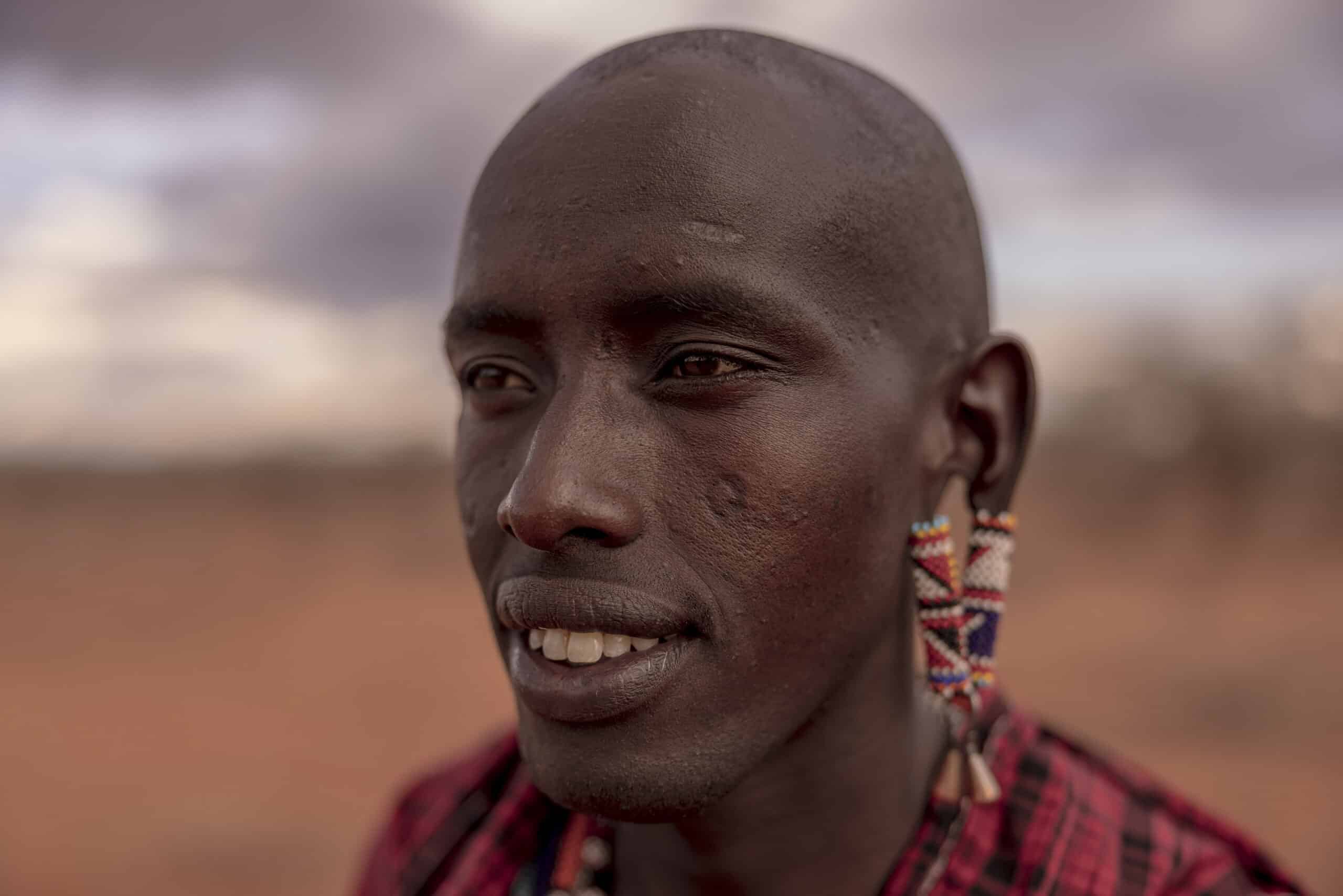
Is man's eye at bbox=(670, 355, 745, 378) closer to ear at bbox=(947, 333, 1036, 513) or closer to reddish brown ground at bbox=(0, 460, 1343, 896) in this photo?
ear at bbox=(947, 333, 1036, 513)

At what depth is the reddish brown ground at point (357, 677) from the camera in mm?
6996

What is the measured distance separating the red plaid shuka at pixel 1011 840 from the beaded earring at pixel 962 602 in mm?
119

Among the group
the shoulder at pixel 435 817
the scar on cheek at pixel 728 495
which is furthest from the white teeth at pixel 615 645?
the shoulder at pixel 435 817

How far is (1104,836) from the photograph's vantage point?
2213mm

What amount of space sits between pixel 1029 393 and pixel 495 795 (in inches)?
63.6

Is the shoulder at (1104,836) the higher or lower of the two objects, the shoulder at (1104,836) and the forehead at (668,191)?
the lower

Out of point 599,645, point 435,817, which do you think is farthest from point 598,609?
point 435,817

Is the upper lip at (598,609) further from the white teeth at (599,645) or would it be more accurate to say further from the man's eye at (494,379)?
the man's eye at (494,379)

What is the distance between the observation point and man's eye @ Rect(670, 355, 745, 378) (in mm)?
1761

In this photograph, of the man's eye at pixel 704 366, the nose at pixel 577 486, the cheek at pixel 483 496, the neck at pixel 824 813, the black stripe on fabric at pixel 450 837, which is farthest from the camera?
the black stripe on fabric at pixel 450 837

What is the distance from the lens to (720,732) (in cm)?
175

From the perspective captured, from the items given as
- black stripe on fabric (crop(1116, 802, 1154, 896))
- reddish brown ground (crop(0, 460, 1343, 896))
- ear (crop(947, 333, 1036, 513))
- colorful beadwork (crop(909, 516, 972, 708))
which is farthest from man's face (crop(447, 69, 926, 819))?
reddish brown ground (crop(0, 460, 1343, 896))

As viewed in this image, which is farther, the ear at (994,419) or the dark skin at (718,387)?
the ear at (994,419)

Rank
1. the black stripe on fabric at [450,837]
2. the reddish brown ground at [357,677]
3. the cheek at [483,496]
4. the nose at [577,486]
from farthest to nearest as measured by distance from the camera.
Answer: the reddish brown ground at [357,677]
the black stripe on fabric at [450,837]
the cheek at [483,496]
the nose at [577,486]
